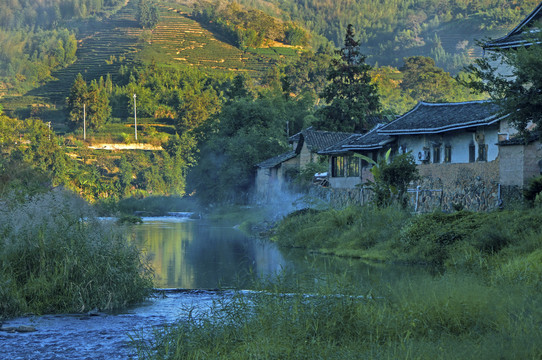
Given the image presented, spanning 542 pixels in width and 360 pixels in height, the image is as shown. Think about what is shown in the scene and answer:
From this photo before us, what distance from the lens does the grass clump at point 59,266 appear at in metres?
15.6

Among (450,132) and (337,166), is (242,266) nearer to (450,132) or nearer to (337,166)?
(450,132)

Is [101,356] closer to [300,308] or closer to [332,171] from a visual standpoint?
[300,308]

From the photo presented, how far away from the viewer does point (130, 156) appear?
122500 millimetres

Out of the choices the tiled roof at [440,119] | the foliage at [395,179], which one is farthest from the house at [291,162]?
the foliage at [395,179]

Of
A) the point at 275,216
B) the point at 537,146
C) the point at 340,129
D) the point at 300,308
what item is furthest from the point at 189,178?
the point at 300,308

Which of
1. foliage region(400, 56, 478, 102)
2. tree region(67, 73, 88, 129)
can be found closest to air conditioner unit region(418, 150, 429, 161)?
foliage region(400, 56, 478, 102)

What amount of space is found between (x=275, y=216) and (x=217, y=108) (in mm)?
94490

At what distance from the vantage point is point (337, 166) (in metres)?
48.7

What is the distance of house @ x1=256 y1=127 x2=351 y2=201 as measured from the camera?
57531mm

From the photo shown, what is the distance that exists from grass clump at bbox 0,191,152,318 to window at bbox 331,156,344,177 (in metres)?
32.2

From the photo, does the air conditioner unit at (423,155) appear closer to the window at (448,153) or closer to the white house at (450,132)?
the white house at (450,132)

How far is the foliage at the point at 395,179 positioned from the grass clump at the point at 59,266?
59.8ft

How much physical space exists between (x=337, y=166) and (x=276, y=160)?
16.3 m

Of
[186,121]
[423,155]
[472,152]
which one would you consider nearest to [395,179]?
[472,152]
